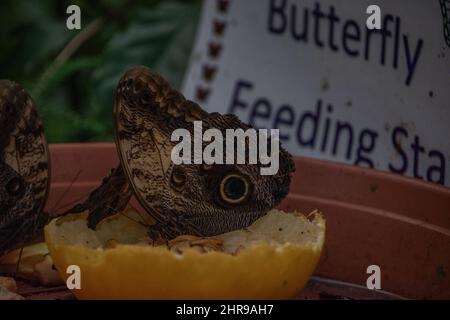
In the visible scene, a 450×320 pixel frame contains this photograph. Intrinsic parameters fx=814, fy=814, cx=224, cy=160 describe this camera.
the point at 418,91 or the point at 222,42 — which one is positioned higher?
the point at 222,42

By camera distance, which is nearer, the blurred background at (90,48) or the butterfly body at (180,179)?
the butterfly body at (180,179)

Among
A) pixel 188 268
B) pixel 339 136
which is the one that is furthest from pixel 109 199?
pixel 339 136

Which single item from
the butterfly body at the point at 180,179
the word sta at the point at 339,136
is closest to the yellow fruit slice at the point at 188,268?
the butterfly body at the point at 180,179

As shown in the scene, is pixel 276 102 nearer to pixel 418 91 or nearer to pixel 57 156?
pixel 418 91

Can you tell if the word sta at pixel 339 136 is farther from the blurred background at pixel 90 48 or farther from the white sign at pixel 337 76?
the blurred background at pixel 90 48
